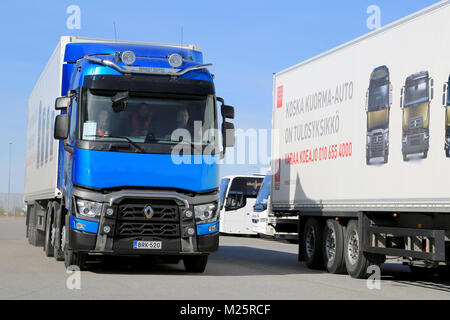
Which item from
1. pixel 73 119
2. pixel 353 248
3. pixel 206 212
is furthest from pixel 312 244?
pixel 73 119

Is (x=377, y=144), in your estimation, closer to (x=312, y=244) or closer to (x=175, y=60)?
(x=175, y=60)

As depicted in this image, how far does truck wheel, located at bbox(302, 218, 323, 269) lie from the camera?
18000 mm

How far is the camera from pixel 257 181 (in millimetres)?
36219

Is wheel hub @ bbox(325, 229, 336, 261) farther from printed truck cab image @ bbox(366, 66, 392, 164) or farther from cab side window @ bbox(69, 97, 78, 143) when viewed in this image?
cab side window @ bbox(69, 97, 78, 143)

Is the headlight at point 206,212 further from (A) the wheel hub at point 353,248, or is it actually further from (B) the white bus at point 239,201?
(B) the white bus at point 239,201

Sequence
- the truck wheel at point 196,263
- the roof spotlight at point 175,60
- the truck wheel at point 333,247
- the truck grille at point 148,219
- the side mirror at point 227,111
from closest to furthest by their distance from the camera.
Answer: the truck grille at point 148,219 → the roof spotlight at point 175,60 → the side mirror at point 227,111 → the truck wheel at point 196,263 → the truck wheel at point 333,247

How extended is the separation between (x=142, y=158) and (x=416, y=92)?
4449 millimetres

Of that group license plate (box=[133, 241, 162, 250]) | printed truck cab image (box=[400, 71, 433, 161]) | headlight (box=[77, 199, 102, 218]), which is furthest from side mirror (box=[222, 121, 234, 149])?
printed truck cab image (box=[400, 71, 433, 161])

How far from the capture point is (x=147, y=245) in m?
14.4

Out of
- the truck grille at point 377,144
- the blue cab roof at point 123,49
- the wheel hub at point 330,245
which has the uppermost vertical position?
the blue cab roof at point 123,49

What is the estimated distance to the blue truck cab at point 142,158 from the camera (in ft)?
47.0

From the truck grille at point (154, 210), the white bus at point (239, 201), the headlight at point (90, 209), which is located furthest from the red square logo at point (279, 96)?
the white bus at point (239, 201)

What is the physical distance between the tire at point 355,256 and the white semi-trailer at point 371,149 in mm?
23

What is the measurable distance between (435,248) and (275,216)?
25.5 feet
